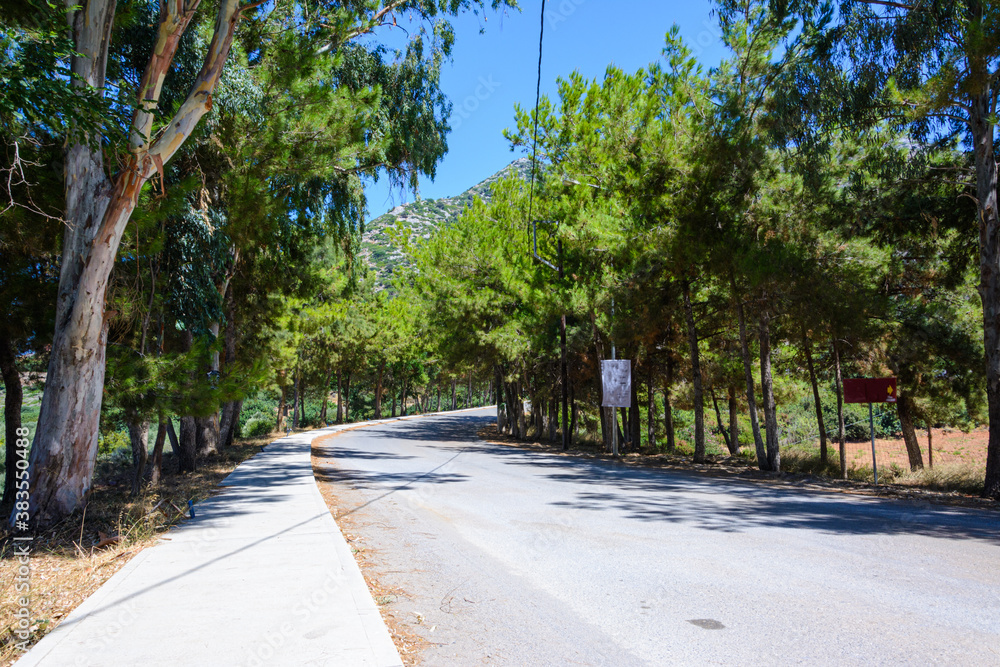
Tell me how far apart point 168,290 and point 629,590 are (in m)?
8.95

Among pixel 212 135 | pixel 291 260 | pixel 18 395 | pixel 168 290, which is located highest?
pixel 212 135

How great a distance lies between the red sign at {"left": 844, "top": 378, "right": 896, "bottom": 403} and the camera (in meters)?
11.7

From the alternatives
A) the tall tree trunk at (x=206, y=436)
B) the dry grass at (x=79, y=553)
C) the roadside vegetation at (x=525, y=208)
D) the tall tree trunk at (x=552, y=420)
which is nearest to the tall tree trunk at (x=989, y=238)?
the roadside vegetation at (x=525, y=208)

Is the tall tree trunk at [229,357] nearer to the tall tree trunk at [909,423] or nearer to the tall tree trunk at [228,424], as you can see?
the tall tree trunk at [228,424]

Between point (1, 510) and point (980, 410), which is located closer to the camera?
point (1, 510)

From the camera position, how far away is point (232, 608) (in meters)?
4.10

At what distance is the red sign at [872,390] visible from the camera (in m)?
11.7

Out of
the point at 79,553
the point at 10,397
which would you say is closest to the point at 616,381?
the point at 10,397

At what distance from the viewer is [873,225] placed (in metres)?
13.6

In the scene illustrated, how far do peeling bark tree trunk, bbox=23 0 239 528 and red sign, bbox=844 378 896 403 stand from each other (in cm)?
1273

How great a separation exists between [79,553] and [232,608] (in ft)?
8.58

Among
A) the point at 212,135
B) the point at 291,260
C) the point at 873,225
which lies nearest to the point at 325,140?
the point at 212,135

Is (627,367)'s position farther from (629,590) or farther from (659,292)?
(629,590)

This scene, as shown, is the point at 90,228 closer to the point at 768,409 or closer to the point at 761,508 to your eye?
the point at 761,508
